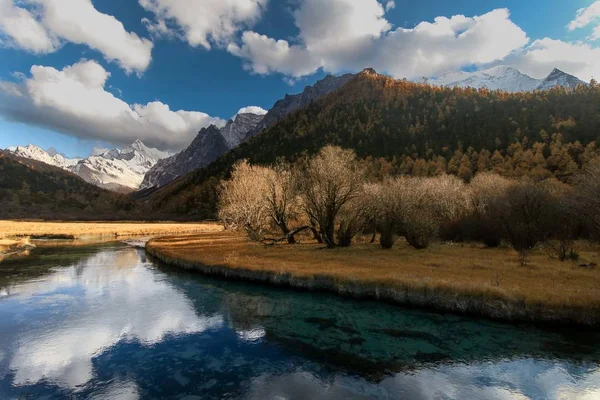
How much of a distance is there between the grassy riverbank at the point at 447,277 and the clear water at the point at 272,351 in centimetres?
124

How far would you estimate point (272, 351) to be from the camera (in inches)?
714

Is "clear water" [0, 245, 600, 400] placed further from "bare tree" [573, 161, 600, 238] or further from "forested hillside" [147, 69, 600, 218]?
"forested hillside" [147, 69, 600, 218]

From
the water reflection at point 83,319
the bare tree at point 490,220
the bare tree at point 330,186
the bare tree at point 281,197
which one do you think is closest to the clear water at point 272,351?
the water reflection at point 83,319

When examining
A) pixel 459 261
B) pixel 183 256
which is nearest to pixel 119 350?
pixel 183 256

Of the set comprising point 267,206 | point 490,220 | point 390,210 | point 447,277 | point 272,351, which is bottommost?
Answer: point 272,351

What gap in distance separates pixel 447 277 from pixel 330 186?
21555mm

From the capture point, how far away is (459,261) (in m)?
35.7

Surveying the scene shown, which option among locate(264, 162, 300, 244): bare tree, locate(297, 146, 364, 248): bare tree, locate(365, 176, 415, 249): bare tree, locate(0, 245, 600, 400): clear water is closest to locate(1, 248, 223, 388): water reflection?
locate(0, 245, 600, 400): clear water

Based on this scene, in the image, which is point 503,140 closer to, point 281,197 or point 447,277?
point 281,197

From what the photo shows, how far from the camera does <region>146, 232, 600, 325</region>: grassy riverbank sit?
21.8 meters

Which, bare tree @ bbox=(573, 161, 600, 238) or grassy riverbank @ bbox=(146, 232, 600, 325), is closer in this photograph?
grassy riverbank @ bbox=(146, 232, 600, 325)

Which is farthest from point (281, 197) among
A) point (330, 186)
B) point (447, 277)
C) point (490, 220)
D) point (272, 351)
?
point (272, 351)

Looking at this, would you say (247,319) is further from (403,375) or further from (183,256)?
(183,256)

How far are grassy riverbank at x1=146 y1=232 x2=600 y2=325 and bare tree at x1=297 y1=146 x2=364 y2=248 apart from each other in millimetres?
5657
